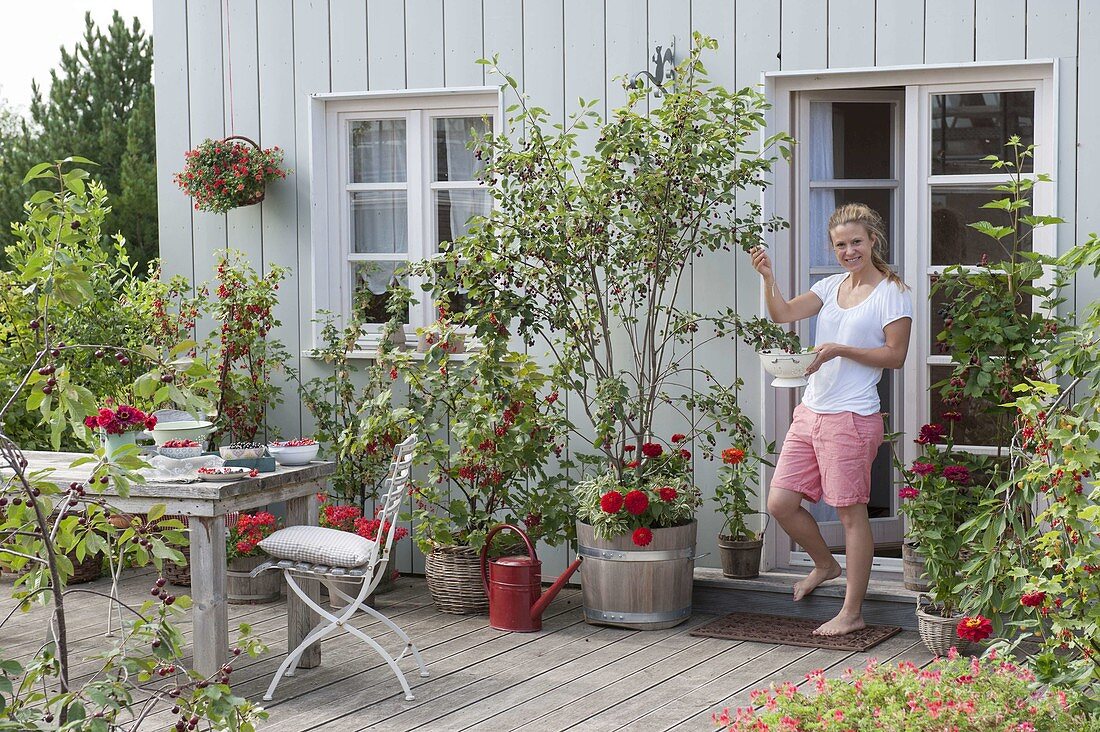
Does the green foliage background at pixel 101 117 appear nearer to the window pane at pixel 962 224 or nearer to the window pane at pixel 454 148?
the window pane at pixel 454 148

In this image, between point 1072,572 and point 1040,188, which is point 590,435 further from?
point 1072,572

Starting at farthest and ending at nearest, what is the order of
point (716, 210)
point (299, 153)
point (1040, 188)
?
point (299, 153) < point (716, 210) < point (1040, 188)

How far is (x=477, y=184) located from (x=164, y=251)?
5.86 ft

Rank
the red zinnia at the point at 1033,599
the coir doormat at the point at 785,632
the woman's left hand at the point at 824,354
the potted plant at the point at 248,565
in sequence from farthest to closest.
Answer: the potted plant at the point at 248,565, the coir doormat at the point at 785,632, the woman's left hand at the point at 824,354, the red zinnia at the point at 1033,599

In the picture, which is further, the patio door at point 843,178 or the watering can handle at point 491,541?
the patio door at point 843,178

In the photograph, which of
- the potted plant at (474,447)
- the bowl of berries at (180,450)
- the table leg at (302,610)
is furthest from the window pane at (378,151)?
the bowl of berries at (180,450)

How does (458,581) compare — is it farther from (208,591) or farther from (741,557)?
(208,591)

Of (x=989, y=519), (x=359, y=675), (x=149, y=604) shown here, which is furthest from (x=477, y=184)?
(x=149, y=604)

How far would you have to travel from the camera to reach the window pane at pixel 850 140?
577 centimetres

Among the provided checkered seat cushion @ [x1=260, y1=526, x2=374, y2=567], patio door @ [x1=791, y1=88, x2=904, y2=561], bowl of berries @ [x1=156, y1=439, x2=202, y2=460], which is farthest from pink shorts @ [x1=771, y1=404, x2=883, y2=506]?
bowl of berries @ [x1=156, y1=439, x2=202, y2=460]

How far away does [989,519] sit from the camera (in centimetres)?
430

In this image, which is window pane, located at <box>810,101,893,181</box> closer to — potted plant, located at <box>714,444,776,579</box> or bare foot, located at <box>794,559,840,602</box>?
potted plant, located at <box>714,444,776,579</box>

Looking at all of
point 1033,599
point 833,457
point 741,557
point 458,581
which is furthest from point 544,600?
point 1033,599

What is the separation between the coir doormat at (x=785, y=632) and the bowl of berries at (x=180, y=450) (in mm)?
2062
